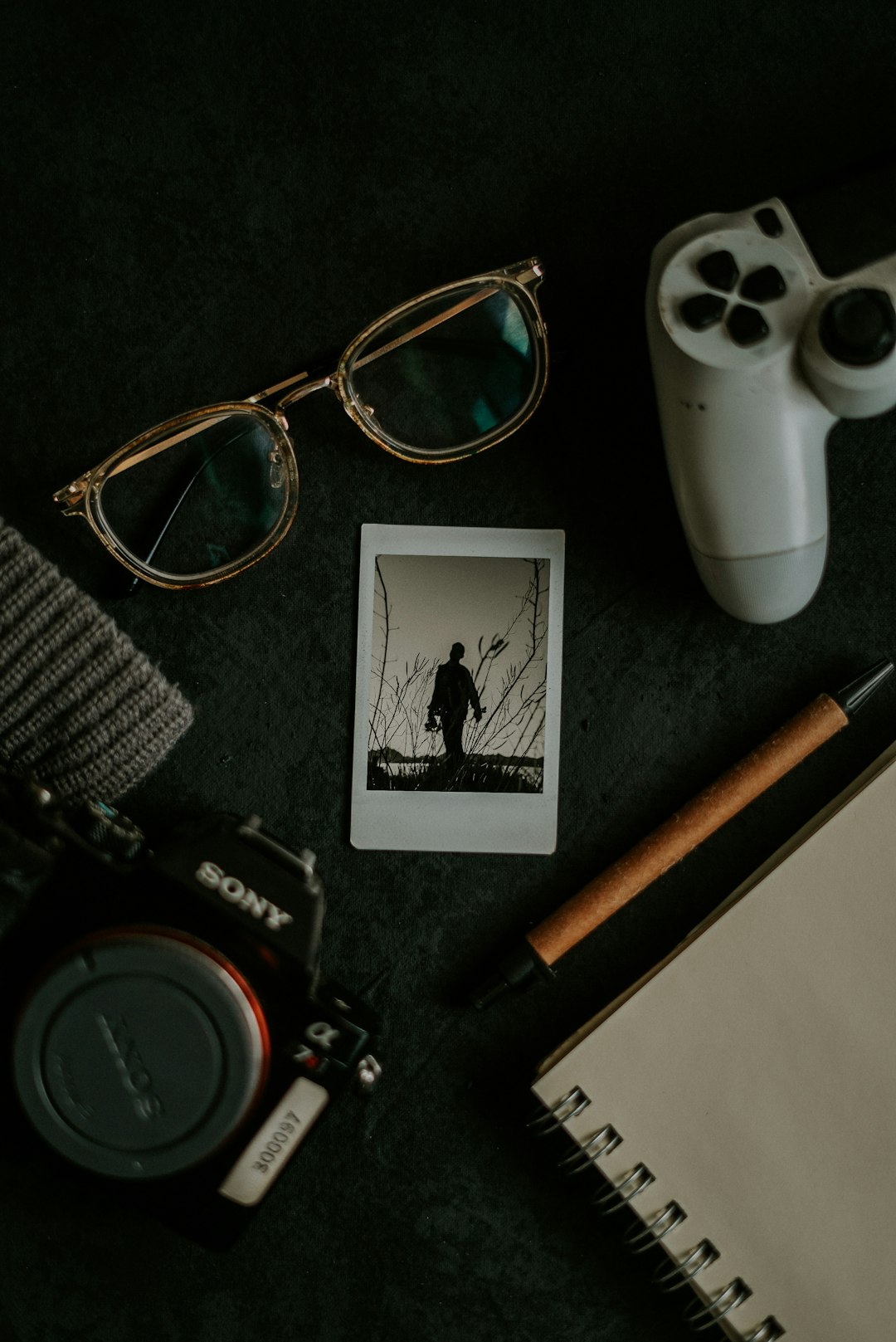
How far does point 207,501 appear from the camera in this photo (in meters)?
0.59

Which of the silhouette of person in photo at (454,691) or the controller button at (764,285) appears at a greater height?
the controller button at (764,285)

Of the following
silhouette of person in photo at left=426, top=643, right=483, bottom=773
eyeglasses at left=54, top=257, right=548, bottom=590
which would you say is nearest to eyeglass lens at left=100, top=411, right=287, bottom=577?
eyeglasses at left=54, top=257, right=548, bottom=590

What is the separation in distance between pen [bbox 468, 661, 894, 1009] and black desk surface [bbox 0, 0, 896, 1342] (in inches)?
0.8

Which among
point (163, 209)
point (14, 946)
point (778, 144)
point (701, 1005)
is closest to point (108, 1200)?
point (14, 946)

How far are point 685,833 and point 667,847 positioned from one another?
0.5 inches

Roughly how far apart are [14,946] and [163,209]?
42cm

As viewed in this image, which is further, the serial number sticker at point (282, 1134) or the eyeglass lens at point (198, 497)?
the eyeglass lens at point (198, 497)

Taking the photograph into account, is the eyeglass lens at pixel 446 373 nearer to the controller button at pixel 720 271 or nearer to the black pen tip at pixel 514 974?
the controller button at pixel 720 271

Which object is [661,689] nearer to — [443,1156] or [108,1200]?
[443,1156]

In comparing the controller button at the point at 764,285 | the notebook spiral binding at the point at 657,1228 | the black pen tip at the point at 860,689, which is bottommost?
the notebook spiral binding at the point at 657,1228

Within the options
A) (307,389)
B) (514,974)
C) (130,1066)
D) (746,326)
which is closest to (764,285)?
(746,326)

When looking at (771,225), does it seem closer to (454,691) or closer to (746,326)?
(746,326)

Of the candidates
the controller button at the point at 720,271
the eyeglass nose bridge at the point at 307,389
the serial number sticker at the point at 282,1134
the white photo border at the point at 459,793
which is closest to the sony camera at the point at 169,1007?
the serial number sticker at the point at 282,1134

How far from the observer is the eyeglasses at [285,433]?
1.88ft
